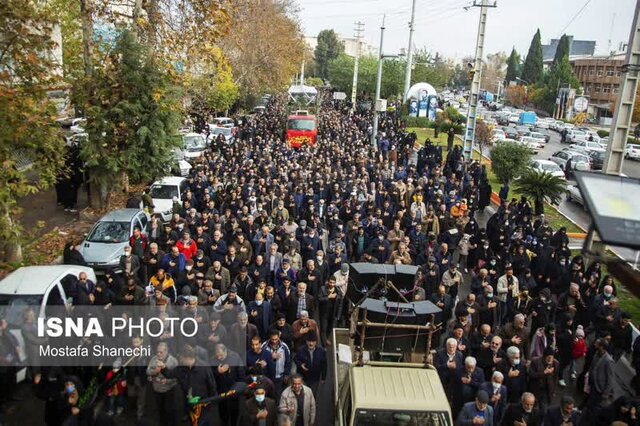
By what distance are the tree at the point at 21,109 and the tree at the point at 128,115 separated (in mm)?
3543

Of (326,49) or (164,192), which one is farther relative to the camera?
(326,49)

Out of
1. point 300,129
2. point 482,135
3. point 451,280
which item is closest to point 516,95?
point 482,135

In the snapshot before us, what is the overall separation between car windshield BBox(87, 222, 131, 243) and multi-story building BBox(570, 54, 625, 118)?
7095cm

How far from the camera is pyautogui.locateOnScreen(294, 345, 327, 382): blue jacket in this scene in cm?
773

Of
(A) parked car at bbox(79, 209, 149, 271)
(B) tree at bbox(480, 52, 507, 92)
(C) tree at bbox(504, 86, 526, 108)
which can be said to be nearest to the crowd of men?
(A) parked car at bbox(79, 209, 149, 271)

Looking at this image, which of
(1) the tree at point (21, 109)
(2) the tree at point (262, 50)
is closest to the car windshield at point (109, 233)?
(1) the tree at point (21, 109)

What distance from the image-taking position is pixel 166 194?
1739 centimetres

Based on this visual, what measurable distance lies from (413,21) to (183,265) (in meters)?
33.3

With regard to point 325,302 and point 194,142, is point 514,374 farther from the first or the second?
point 194,142

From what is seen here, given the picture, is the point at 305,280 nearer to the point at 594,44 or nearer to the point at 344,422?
the point at 344,422

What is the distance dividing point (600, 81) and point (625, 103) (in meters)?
76.1

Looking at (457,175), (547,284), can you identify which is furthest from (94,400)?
(457,175)

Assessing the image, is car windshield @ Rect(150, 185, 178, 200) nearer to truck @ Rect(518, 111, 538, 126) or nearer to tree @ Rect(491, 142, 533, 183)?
tree @ Rect(491, 142, 533, 183)

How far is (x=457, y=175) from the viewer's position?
19.9 metres
